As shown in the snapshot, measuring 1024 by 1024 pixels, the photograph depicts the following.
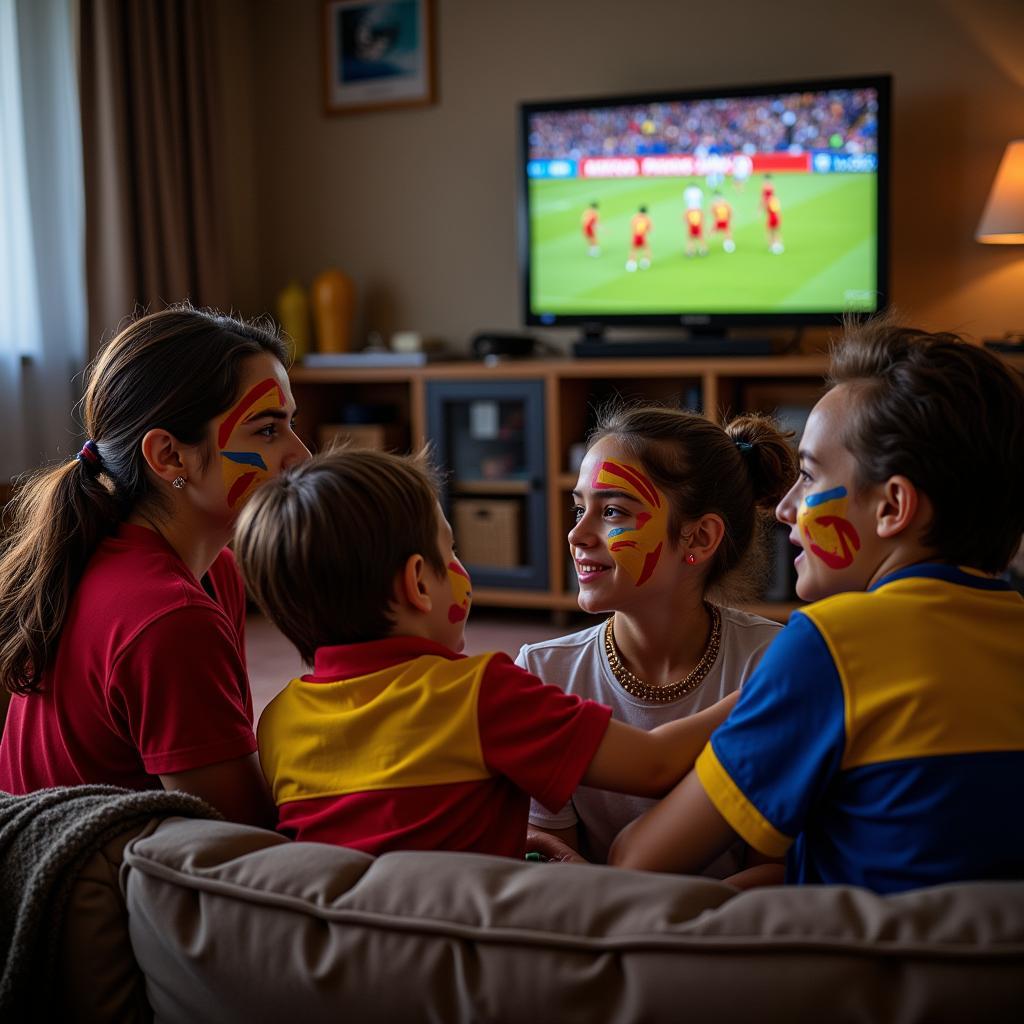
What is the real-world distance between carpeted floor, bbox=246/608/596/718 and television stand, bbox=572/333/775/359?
1.02m

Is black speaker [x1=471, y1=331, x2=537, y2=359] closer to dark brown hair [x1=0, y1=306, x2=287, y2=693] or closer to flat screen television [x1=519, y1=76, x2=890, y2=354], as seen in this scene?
flat screen television [x1=519, y1=76, x2=890, y2=354]

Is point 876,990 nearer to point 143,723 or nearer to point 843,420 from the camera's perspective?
point 843,420

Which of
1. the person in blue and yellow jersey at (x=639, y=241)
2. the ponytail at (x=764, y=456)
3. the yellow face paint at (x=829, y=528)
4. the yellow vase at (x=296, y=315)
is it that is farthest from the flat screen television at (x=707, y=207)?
the yellow face paint at (x=829, y=528)

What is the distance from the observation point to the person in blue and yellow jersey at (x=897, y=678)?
0.95 m

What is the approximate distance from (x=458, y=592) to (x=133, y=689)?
0.36 m

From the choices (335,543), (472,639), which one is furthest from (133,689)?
(472,639)

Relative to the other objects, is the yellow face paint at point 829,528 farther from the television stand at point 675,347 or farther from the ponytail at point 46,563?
the television stand at point 675,347

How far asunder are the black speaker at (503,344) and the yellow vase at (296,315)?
772 millimetres

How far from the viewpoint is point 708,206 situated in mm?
4324

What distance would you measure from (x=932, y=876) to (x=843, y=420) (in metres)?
0.43

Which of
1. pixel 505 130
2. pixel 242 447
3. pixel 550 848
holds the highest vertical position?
pixel 505 130

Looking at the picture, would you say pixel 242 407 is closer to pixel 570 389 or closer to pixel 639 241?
pixel 570 389

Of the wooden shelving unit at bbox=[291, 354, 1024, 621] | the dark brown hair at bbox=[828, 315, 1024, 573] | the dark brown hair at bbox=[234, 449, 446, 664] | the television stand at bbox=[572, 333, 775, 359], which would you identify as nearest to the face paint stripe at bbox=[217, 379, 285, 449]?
the dark brown hair at bbox=[234, 449, 446, 664]

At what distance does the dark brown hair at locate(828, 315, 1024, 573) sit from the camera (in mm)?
1065
